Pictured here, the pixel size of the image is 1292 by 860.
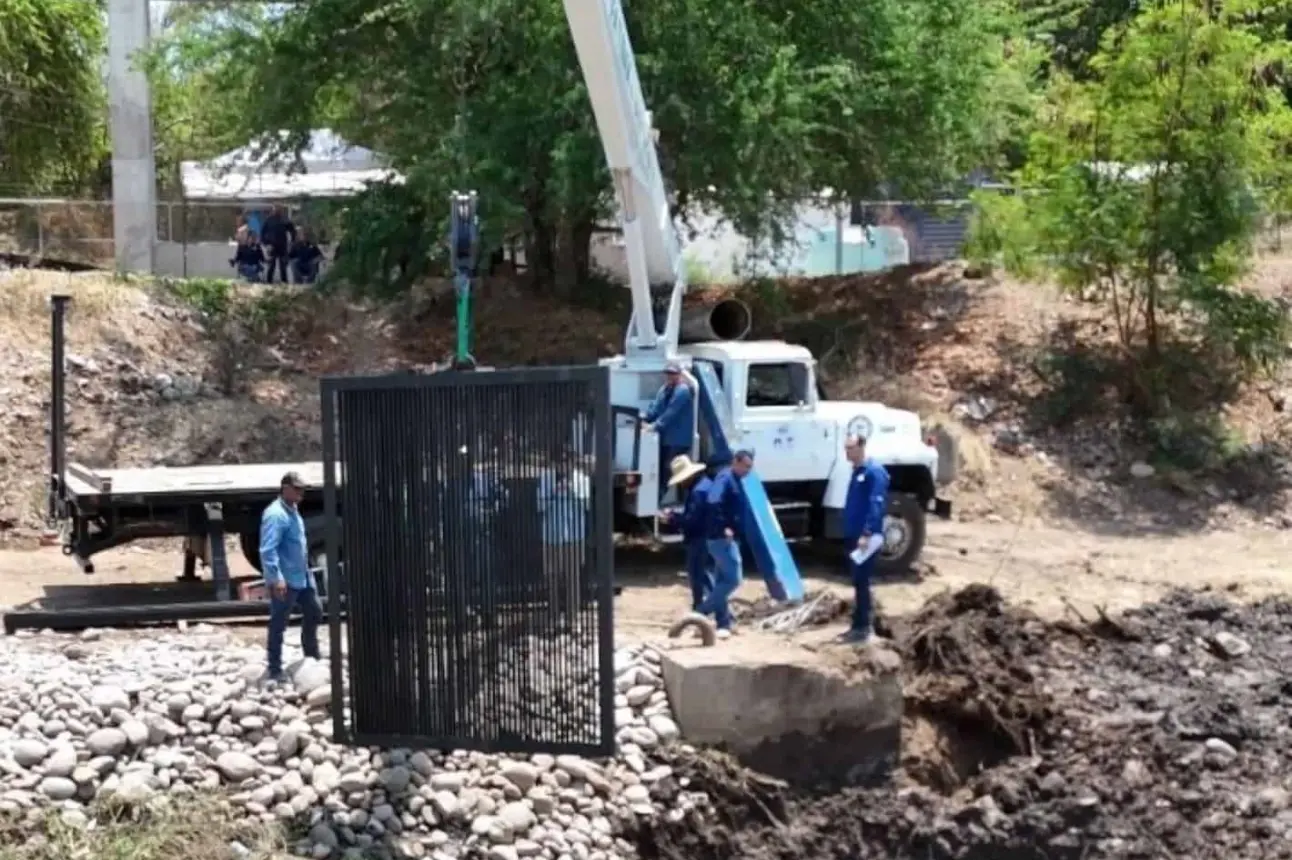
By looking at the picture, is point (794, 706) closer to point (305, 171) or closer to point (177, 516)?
point (177, 516)

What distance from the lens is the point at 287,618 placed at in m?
14.0

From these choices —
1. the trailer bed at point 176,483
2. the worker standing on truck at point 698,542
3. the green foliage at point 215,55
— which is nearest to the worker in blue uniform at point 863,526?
the worker standing on truck at point 698,542

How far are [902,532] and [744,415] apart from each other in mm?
2101

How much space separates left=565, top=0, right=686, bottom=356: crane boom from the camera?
1625cm

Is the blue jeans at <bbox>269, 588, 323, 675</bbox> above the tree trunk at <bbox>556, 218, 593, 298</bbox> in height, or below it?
below

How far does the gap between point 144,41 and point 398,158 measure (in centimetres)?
632

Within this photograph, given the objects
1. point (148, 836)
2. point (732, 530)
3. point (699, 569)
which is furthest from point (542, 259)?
point (148, 836)

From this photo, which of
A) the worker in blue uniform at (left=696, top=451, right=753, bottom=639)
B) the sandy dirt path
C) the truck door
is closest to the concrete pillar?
the sandy dirt path

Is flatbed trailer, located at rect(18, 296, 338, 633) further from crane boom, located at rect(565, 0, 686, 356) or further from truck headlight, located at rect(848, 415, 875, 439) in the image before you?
truck headlight, located at rect(848, 415, 875, 439)

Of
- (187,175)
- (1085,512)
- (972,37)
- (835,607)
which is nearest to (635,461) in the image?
(835,607)

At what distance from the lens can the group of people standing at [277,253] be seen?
99.8 ft

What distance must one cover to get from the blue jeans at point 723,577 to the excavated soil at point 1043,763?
4.75ft

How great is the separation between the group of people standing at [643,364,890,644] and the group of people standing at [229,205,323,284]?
14.3 meters

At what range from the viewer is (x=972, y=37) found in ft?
84.7
